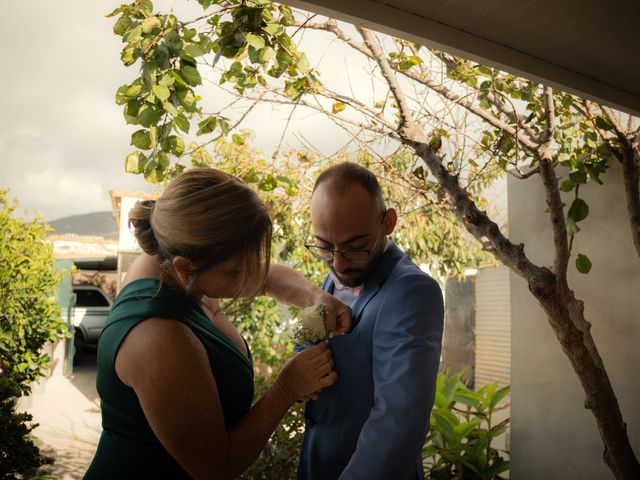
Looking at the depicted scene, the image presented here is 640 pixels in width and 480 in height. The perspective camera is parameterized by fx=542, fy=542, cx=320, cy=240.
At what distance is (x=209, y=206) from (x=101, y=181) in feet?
446

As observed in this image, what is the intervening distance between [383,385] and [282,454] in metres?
2.71

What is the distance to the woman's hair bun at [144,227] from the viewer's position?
1.74 m

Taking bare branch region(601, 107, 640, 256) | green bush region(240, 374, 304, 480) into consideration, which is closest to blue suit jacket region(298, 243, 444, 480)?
bare branch region(601, 107, 640, 256)

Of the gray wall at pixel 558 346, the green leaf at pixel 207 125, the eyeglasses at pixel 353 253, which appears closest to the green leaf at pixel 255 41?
the green leaf at pixel 207 125

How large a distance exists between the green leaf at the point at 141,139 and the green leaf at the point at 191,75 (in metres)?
0.25

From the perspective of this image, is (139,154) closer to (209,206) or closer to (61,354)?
(209,206)

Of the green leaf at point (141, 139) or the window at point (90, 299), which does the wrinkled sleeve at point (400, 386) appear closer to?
the green leaf at point (141, 139)

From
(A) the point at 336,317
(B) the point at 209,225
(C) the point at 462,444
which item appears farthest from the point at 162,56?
(C) the point at 462,444

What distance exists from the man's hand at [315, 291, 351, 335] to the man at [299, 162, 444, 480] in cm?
4

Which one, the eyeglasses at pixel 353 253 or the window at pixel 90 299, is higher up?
the eyeglasses at pixel 353 253

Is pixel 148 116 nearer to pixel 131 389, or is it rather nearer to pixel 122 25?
pixel 122 25

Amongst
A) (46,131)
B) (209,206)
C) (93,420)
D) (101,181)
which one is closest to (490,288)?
(93,420)

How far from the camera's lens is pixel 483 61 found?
2.02 metres

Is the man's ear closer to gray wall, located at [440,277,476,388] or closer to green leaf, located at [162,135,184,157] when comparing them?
green leaf, located at [162,135,184,157]
